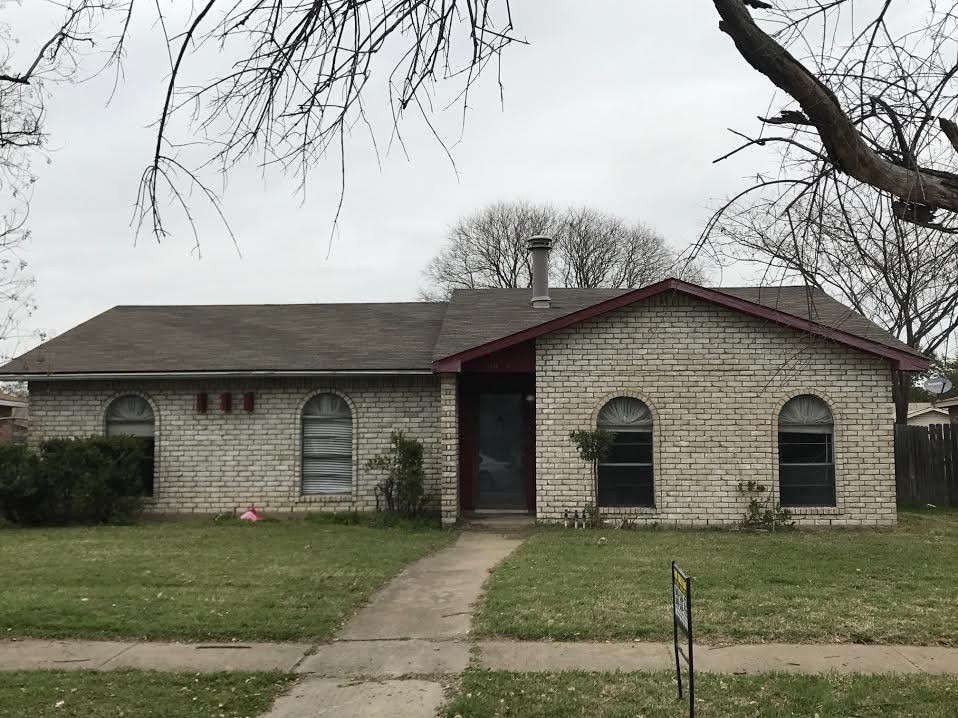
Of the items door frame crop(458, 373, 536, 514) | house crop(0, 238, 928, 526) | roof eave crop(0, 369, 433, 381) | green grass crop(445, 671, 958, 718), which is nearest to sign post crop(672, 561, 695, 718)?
green grass crop(445, 671, 958, 718)

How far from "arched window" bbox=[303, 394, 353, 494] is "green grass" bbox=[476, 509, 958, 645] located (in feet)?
14.7

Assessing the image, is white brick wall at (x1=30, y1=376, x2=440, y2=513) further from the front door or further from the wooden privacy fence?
the wooden privacy fence

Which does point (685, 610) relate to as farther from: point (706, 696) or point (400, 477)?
point (400, 477)

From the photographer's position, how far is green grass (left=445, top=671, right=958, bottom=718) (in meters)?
5.67

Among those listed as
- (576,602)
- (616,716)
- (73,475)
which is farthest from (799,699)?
(73,475)

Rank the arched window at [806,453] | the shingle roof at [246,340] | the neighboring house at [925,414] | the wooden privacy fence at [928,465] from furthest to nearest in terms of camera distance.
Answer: the neighboring house at [925,414] < the wooden privacy fence at [928,465] < the shingle roof at [246,340] < the arched window at [806,453]

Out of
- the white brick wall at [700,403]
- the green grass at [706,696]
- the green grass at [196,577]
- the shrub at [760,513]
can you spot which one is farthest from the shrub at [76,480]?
the green grass at [706,696]

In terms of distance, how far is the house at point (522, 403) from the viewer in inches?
586

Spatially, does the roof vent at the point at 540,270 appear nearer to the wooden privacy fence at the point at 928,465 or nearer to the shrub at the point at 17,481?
the wooden privacy fence at the point at 928,465

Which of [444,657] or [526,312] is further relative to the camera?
[526,312]

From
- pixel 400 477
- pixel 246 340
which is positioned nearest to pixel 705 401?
pixel 400 477

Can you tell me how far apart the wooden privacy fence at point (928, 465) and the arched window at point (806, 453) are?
5977mm

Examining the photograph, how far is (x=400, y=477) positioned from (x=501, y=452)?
250 cm

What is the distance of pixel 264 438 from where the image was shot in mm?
16469
